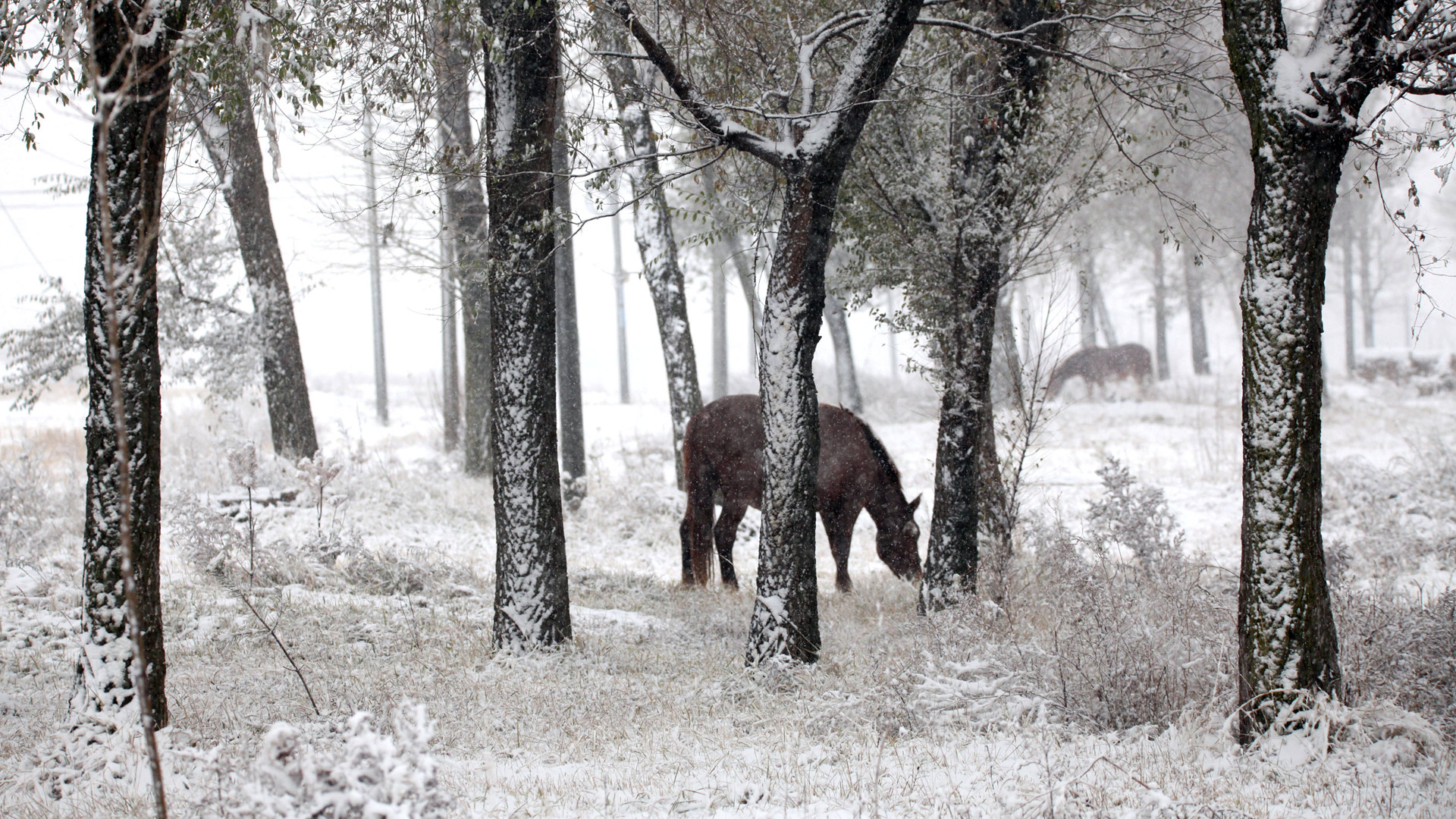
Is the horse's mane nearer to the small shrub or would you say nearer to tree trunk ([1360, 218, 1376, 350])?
the small shrub

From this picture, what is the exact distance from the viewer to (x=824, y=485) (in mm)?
8227

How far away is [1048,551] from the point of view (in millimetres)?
7812

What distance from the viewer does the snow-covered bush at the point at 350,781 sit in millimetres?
2549

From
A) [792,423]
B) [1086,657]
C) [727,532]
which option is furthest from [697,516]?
[1086,657]

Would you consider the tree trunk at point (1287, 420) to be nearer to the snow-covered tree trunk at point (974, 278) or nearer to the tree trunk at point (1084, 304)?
the tree trunk at point (1084, 304)

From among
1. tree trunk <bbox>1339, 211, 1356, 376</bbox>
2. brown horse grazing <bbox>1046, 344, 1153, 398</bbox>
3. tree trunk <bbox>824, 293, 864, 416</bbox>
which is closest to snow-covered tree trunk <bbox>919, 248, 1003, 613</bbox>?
tree trunk <bbox>824, 293, 864, 416</bbox>

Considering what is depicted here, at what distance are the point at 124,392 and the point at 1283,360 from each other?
16.7 feet

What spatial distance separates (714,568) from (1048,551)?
326cm

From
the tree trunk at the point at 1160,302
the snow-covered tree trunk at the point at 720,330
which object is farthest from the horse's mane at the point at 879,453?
the tree trunk at the point at 1160,302

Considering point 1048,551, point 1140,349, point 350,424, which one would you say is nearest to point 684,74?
point 1048,551

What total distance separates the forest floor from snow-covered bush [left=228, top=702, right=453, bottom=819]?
0.06 feet

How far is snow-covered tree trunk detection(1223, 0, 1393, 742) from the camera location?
3.68 meters

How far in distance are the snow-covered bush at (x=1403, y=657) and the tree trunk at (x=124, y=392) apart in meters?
5.49

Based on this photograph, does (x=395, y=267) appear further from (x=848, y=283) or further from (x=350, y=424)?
(x=350, y=424)
